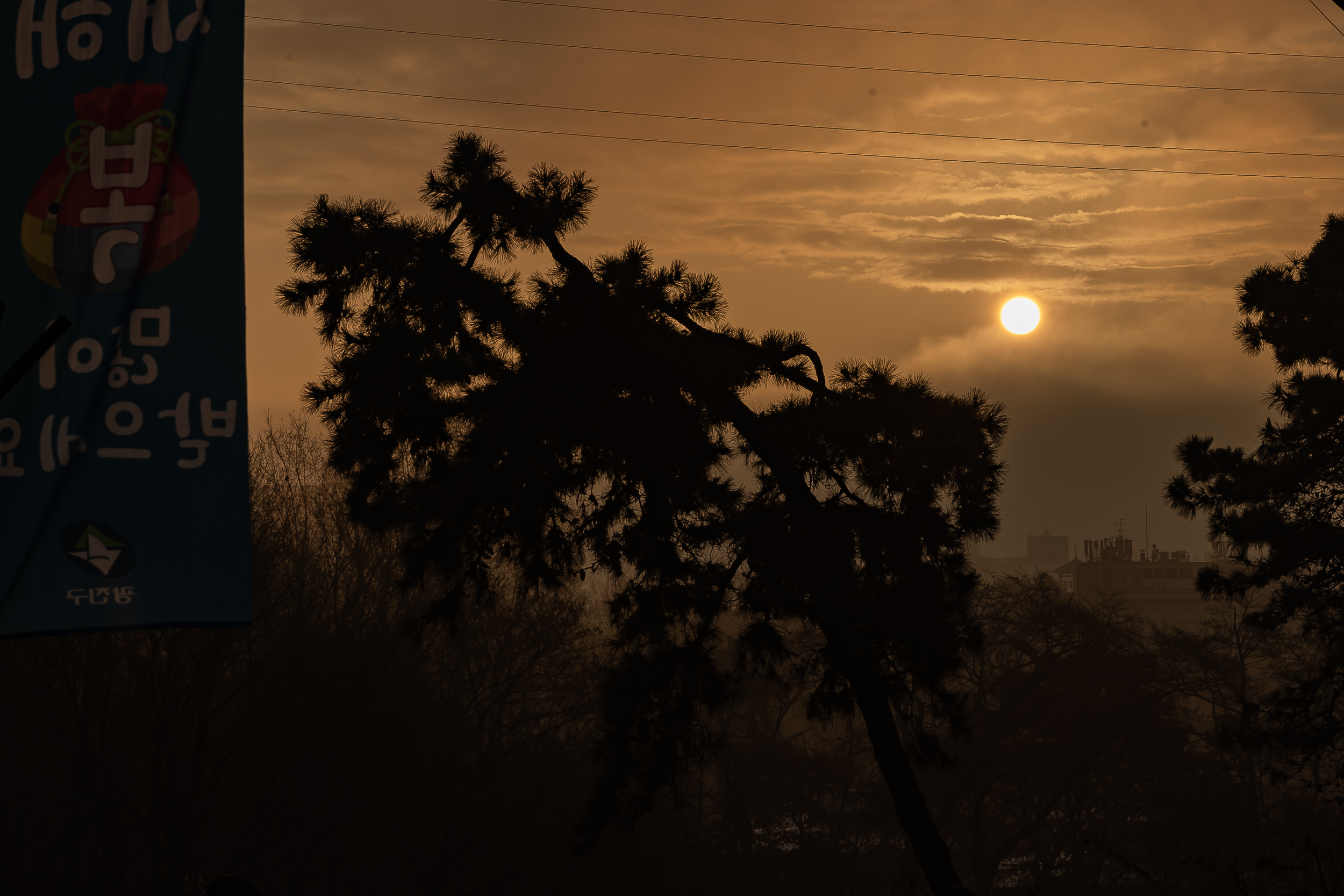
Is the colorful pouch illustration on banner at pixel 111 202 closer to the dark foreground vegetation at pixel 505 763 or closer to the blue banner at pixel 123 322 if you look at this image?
the blue banner at pixel 123 322

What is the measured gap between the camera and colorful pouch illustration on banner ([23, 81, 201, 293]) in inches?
191

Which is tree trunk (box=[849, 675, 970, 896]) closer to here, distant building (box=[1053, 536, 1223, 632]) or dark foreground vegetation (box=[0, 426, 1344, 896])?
dark foreground vegetation (box=[0, 426, 1344, 896])

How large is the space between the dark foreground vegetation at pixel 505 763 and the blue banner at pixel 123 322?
44.0 feet

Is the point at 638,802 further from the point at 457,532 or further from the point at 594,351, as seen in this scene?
the point at 594,351

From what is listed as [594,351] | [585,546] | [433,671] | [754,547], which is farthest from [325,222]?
[433,671]

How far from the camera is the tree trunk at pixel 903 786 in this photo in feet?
32.2

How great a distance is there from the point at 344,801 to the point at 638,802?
16497 millimetres

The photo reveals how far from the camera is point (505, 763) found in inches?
1094

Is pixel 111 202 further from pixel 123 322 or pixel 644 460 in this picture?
pixel 644 460

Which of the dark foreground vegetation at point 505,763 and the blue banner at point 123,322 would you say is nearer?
the blue banner at point 123,322

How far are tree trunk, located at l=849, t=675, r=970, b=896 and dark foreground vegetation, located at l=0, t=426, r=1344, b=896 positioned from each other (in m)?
7.88

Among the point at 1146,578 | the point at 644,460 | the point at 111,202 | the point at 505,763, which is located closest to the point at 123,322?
the point at 111,202

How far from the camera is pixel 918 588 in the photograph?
10352mm

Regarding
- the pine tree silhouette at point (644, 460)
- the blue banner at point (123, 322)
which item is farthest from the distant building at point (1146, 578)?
the blue banner at point (123, 322)
